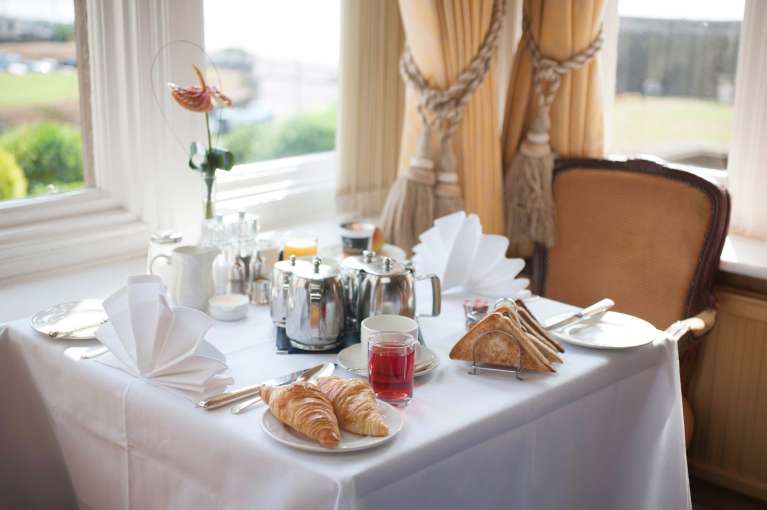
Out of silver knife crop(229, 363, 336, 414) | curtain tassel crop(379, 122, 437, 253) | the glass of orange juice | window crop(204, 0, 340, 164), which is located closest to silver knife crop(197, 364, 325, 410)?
silver knife crop(229, 363, 336, 414)

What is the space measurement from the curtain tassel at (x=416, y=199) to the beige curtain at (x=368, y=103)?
289 millimetres

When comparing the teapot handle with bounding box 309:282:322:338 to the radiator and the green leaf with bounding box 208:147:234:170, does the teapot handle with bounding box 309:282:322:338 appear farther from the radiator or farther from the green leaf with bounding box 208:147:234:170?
the radiator

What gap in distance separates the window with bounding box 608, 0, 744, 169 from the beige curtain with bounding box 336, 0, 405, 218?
0.66m

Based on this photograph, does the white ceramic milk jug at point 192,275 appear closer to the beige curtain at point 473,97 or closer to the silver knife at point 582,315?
the silver knife at point 582,315

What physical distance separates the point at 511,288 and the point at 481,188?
607 millimetres

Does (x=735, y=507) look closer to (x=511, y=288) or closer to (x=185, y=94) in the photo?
(x=511, y=288)

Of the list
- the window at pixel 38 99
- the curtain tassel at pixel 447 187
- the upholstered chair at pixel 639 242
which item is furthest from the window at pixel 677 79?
the window at pixel 38 99

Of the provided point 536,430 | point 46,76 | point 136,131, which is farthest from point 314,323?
point 46,76

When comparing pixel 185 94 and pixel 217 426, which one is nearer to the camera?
pixel 217 426

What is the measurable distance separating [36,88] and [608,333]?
4.55 ft

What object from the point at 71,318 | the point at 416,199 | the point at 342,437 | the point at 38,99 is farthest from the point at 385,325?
the point at 38,99

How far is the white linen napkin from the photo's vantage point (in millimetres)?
1824

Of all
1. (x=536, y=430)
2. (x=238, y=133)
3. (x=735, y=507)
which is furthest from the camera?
Result: (x=238, y=133)

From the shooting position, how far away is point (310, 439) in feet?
3.81
